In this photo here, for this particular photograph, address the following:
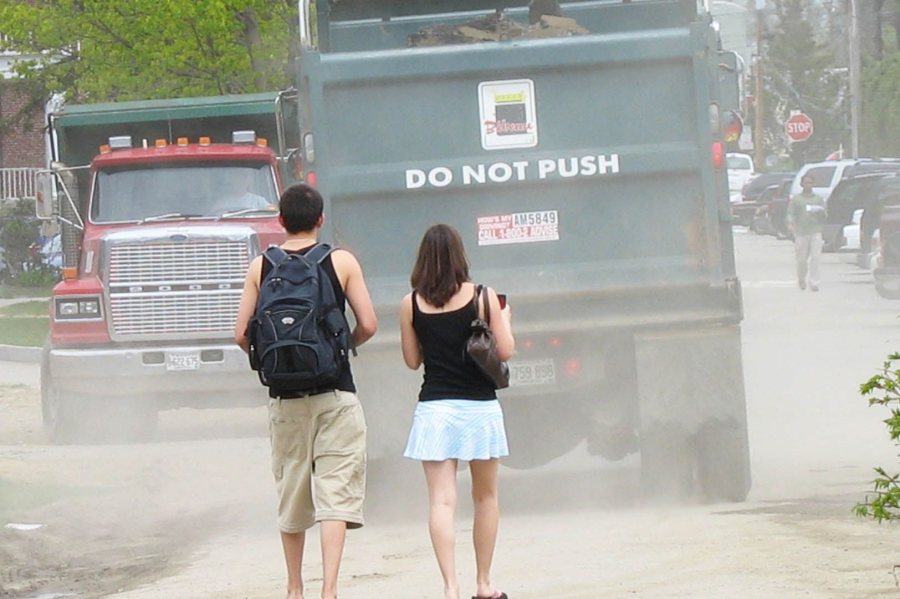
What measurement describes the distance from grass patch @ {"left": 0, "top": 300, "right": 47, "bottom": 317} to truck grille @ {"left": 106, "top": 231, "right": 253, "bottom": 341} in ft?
50.8

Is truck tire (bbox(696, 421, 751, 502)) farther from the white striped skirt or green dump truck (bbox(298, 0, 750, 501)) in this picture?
the white striped skirt

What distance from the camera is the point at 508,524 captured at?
10.4 metres

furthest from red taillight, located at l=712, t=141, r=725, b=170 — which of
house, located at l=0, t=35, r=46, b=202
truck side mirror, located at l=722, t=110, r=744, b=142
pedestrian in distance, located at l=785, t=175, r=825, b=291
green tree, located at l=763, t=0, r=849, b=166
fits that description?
green tree, located at l=763, t=0, r=849, b=166

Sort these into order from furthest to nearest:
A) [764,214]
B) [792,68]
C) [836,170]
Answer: [792,68] < [764,214] < [836,170]

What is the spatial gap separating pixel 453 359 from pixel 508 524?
290 cm

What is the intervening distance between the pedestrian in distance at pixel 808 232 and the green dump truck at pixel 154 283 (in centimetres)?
1408

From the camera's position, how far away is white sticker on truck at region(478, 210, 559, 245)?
34.2 feet

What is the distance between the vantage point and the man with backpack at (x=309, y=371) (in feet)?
24.4

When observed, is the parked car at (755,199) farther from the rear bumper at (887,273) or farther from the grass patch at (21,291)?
the rear bumper at (887,273)

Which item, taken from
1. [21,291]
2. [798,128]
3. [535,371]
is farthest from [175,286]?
[798,128]

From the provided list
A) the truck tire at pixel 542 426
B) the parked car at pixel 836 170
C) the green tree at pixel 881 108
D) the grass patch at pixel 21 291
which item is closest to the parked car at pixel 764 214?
the green tree at pixel 881 108

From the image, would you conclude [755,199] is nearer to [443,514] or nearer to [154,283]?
[154,283]

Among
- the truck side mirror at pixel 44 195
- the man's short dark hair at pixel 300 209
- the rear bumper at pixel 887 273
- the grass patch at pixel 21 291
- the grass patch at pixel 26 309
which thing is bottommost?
the rear bumper at pixel 887 273

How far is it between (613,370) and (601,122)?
4.85 feet
